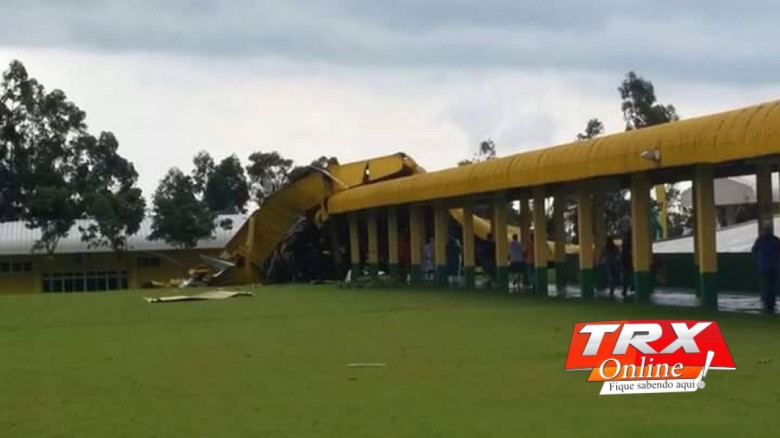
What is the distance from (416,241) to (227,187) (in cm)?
6420

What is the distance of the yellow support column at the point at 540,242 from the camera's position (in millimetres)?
32156

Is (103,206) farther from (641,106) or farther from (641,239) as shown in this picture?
(641,239)

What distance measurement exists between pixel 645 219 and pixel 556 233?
7.94 m

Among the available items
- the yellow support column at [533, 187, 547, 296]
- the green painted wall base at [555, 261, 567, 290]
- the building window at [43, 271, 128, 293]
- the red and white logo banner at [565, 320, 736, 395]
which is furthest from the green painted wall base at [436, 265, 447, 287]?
the building window at [43, 271, 128, 293]

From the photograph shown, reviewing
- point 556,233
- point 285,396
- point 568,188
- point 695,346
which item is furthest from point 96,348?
point 556,233

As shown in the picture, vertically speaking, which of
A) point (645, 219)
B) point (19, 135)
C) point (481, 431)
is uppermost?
point (19, 135)

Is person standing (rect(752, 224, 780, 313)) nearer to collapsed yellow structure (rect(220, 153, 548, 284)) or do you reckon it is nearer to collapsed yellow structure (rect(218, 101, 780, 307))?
collapsed yellow structure (rect(218, 101, 780, 307))

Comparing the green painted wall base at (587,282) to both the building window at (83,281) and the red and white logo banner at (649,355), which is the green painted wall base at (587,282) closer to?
the red and white logo banner at (649,355)

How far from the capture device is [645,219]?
1065 inches

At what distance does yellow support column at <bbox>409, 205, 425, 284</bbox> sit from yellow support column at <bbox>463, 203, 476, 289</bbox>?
2279 millimetres

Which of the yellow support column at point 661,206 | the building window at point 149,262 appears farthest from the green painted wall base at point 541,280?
the building window at point 149,262

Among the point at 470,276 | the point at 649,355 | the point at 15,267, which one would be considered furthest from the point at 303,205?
the point at 649,355

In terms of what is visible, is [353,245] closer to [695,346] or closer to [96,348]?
[96,348]

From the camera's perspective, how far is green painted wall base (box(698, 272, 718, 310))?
24.0 m
